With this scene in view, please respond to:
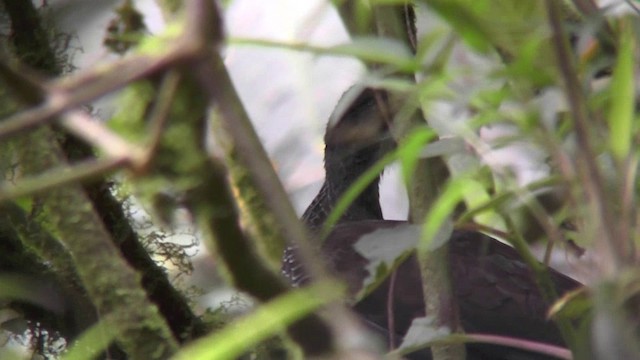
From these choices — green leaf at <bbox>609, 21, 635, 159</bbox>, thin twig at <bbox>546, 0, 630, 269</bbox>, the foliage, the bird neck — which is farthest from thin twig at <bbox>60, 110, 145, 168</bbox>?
the bird neck

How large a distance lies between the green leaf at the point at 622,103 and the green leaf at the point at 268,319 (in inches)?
10.8

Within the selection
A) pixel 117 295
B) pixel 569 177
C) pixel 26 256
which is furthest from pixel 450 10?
pixel 26 256

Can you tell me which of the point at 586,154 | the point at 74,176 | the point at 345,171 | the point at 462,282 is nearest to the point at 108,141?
the point at 74,176

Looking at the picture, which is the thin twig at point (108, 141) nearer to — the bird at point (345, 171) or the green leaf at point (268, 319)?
the green leaf at point (268, 319)

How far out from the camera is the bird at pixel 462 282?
195 centimetres

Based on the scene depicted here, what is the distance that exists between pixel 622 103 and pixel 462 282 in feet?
4.71

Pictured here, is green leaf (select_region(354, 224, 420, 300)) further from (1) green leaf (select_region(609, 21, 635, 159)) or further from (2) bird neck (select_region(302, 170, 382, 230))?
(2) bird neck (select_region(302, 170, 382, 230))

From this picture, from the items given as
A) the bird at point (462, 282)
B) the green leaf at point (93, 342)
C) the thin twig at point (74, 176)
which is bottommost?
the bird at point (462, 282)

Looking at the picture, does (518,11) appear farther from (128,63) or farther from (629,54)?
(128,63)

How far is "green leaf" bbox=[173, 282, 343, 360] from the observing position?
506mm

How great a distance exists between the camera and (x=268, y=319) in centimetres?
52

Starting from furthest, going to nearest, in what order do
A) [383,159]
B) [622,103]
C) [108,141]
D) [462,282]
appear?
1. [462,282]
2. [383,159]
3. [622,103]
4. [108,141]

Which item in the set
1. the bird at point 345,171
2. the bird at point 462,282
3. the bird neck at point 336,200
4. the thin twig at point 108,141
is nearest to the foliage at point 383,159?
the thin twig at point 108,141

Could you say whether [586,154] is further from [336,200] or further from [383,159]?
[336,200]
